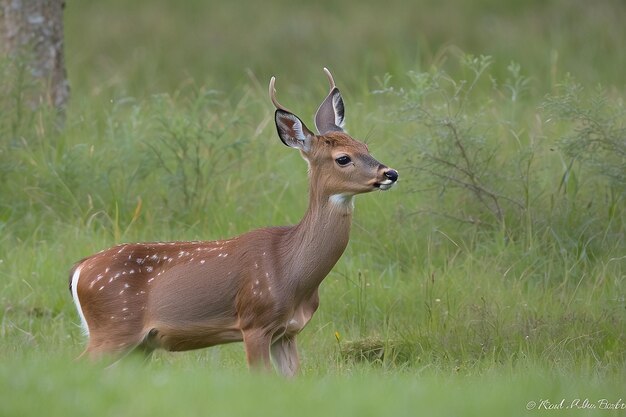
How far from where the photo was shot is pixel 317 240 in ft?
24.3

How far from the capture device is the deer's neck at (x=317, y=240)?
7.31 metres

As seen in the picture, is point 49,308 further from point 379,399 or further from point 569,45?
point 569,45

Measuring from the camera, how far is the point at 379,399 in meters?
5.80

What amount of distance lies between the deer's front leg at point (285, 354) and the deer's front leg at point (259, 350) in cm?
27

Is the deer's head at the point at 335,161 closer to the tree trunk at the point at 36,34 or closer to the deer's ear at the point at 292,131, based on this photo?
the deer's ear at the point at 292,131

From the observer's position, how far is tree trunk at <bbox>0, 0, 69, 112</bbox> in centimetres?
1130

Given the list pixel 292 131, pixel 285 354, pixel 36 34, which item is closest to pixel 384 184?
pixel 292 131

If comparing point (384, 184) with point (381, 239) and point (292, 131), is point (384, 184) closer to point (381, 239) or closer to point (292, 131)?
point (292, 131)

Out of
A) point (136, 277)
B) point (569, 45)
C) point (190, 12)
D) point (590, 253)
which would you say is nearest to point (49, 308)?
point (136, 277)

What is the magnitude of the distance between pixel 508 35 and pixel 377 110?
24.4 ft

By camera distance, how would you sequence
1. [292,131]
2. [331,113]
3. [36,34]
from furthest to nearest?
[36,34] → [331,113] → [292,131]

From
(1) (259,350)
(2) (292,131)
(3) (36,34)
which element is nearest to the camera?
(1) (259,350)

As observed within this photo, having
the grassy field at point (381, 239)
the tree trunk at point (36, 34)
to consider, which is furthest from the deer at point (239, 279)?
the tree trunk at point (36, 34)

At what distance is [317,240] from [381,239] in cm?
254
